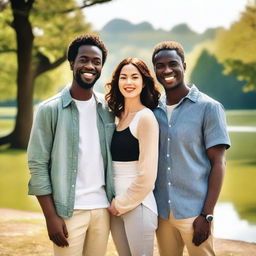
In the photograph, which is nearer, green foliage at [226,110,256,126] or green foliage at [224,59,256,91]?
green foliage at [224,59,256,91]

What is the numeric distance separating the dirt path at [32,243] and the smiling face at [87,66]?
2.20 metres

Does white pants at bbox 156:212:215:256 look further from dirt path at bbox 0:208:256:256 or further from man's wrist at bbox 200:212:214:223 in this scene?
dirt path at bbox 0:208:256:256

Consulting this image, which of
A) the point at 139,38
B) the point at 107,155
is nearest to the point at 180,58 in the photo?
the point at 107,155

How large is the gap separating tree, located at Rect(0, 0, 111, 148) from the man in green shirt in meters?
8.77

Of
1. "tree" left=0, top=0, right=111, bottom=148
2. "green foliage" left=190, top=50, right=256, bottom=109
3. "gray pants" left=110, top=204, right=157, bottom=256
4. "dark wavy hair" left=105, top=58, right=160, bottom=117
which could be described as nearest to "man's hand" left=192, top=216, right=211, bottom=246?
"gray pants" left=110, top=204, right=157, bottom=256

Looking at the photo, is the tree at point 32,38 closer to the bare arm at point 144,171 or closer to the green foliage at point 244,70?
the green foliage at point 244,70

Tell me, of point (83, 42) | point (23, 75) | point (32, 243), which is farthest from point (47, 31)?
point (83, 42)

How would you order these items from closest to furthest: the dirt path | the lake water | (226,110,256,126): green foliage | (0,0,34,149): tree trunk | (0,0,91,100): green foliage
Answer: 1. the dirt path
2. (0,0,34,149): tree trunk
3. (0,0,91,100): green foliage
4. the lake water
5. (226,110,256,126): green foliage

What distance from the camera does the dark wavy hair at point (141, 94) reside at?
98.2 inches

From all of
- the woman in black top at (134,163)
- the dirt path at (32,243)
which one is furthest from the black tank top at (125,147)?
the dirt path at (32,243)

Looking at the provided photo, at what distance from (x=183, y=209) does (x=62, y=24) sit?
1045 centimetres

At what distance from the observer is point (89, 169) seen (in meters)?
2.39

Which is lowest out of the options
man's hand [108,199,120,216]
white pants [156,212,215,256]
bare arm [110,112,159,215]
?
white pants [156,212,215,256]

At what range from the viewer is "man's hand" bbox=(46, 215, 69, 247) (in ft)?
7.57
